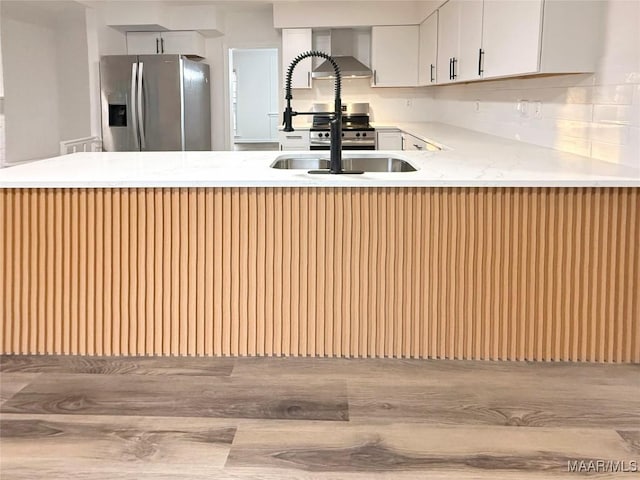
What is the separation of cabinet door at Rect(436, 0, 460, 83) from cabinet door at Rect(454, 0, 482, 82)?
0.45 ft

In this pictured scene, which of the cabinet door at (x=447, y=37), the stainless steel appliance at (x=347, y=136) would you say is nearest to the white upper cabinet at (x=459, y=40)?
the cabinet door at (x=447, y=37)

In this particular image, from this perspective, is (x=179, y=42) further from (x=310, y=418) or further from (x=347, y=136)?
(x=310, y=418)

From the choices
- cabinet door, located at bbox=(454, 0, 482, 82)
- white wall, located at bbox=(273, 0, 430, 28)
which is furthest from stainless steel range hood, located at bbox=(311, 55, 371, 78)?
cabinet door, located at bbox=(454, 0, 482, 82)

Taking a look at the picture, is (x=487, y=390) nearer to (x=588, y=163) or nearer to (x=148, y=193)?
(x=588, y=163)

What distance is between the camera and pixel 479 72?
428 centimetres

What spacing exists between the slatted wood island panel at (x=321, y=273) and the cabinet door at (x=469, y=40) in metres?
1.86

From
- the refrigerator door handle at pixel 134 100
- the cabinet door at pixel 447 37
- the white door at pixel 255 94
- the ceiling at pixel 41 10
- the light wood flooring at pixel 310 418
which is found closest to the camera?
the light wood flooring at pixel 310 418

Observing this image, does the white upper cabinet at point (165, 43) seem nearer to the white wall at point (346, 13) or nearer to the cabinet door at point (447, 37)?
the white wall at point (346, 13)

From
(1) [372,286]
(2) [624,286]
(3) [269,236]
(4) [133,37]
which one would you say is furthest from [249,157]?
(4) [133,37]

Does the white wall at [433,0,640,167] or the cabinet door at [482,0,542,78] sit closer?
the white wall at [433,0,640,167]

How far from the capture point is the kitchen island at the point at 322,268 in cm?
272

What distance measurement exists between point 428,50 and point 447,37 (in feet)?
3.15

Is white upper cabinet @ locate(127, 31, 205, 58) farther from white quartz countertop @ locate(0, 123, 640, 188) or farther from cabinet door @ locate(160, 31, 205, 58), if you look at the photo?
white quartz countertop @ locate(0, 123, 640, 188)

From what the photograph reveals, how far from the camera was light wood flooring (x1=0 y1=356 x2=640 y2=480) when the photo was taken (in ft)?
6.58
